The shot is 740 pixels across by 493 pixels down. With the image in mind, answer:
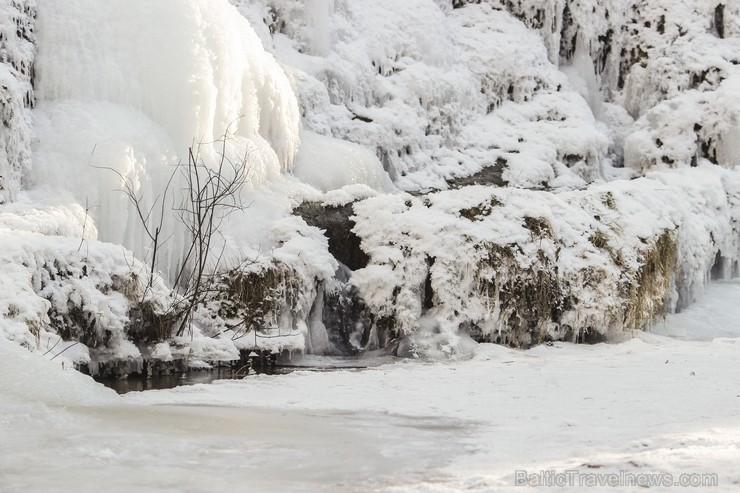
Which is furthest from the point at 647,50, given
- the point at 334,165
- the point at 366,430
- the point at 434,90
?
the point at 366,430

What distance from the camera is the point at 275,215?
9.63 metres

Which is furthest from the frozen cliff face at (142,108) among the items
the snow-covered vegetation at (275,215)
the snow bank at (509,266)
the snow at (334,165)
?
the snow bank at (509,266)

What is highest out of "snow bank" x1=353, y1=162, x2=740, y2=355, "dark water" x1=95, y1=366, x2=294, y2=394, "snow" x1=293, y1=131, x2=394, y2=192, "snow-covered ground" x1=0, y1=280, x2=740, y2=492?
"snow" x1=293, y1=131, x2=394, y2=192

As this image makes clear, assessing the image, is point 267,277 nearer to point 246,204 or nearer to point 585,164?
point 246,204

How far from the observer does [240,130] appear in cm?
Result: 1023

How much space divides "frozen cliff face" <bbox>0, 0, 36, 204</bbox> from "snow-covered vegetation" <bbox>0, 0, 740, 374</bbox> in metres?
0.02

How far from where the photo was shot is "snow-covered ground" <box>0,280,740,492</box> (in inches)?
115

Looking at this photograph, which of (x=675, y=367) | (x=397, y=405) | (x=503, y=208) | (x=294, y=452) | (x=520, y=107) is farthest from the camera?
(x=520, y=107)

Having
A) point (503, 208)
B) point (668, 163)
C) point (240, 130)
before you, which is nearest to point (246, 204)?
point (240, 130)

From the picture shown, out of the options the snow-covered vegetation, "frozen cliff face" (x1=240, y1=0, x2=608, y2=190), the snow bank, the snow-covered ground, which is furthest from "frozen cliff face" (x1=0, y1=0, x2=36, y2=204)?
"frozen cliff face" (x1=240, y1=0, x2=608, y2=190)

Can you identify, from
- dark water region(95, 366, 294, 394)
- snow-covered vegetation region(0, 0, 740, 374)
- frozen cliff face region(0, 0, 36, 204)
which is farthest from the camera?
frozen cliff face region(0, 0, 36, 204)

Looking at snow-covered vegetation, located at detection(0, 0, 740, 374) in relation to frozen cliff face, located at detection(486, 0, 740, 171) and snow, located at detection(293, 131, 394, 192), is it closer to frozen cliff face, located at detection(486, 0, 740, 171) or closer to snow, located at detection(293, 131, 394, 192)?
snow, located at detection(293, 131, 394, 192)

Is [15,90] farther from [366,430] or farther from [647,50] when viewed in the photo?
[647,50]

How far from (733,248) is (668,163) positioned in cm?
268
